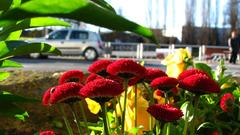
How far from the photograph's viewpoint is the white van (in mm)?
20844

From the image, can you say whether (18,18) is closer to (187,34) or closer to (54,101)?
(54,101)

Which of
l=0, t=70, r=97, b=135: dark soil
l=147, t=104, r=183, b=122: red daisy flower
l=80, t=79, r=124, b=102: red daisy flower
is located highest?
l=80, t=79, r=124, b=102: red daisy flower

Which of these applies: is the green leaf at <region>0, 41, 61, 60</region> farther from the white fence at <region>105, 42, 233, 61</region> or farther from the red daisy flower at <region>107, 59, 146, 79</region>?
the white fence at <region>105, 42, 233, 61</region>

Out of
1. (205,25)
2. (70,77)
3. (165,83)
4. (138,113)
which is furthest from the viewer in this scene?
(205,25)

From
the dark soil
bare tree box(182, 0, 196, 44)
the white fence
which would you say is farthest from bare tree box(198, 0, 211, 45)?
the dark soil

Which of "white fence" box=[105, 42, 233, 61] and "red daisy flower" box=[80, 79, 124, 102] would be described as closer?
"red daisy flower" box=[80, 79, 124, 102]

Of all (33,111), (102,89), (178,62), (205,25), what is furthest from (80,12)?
(205,25)

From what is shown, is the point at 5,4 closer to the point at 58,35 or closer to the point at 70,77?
the point at 70,77

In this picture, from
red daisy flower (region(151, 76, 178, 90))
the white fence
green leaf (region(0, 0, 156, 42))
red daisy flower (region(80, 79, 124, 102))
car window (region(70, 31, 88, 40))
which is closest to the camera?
green leaf (region(0, 0, 156, 42))

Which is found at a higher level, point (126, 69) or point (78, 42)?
point (126, 69)

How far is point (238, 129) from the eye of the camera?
5.04ft

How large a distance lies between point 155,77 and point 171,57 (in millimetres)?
677

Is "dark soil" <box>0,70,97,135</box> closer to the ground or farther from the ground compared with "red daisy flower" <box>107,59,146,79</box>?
closer to the ground

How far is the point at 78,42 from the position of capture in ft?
69.4
